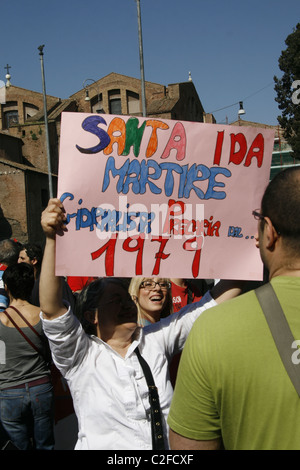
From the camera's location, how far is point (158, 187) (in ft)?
7.68

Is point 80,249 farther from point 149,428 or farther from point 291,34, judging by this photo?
point 291,34

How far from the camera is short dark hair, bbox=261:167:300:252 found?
4.59 feet

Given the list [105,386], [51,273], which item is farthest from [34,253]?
[105,386]

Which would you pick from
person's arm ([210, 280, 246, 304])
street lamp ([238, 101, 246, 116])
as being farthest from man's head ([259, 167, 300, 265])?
street lamp ([238, 101, 246, 116])

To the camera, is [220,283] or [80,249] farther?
[220,283]

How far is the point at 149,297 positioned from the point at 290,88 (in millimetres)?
A: 25015

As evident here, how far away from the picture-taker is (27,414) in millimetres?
3287

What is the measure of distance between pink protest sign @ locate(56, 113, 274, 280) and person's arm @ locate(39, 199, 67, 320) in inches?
4.3

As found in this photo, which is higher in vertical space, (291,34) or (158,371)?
(291,34)

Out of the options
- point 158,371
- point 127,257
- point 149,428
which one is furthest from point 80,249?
point 149,428

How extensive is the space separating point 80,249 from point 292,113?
996 inches

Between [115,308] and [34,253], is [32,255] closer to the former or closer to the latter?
[34,253]

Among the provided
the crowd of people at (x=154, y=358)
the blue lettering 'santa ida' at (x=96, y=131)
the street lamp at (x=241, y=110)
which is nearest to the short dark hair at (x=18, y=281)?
the crowd of people at (x=154, y=358)
